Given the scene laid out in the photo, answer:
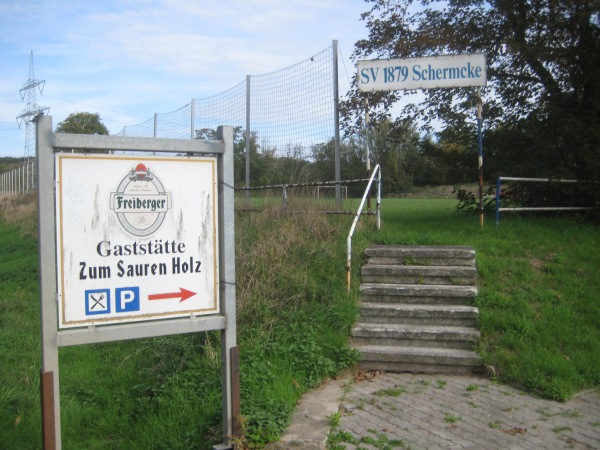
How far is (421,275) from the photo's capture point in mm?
7625

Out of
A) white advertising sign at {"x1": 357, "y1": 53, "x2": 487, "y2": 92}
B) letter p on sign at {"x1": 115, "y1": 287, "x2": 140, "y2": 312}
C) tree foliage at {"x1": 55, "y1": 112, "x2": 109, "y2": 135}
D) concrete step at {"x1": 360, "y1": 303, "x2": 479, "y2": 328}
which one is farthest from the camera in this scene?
tree foliage at {"x1": 55, "y1": 112, "x2": 109, "y2": 135}

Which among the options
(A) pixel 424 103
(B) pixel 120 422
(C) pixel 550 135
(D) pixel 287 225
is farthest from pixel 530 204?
(B) pixel 120 422

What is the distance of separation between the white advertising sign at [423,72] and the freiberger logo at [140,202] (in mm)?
6445

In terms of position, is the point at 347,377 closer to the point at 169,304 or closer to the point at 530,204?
the point at 169,304

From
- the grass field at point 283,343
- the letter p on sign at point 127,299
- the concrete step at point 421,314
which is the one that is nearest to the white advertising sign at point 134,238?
the letter p on sign at point 127,299

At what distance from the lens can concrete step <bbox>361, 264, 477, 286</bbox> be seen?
24.8 ft

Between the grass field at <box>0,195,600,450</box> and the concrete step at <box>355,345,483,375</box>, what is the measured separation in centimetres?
20

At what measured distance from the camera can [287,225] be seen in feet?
28.7

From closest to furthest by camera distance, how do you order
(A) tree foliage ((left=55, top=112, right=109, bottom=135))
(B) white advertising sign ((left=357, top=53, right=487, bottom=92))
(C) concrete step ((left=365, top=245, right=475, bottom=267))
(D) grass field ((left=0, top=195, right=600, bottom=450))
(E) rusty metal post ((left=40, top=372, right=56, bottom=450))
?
(E) rusty metal post ((left=40, top=372, right=56, bottom=450)), (D) grass field ((left=0, top=195, right=600, bottom=450)), (C) concrete step ((left=365, top=245, right=475, bottom=267)), (B) white advertising sign ((left=357, top=53, right=487, bottom=92)), (A) tree foliage ((left=55, top=112, right=109, bottom=135))

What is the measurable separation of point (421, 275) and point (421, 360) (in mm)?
1528

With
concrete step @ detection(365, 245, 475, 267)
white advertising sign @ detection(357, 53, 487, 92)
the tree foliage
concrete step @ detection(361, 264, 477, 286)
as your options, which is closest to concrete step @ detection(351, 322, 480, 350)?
concrete step @ detection(361, 264, 477, 286)

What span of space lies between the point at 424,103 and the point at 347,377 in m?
7.98

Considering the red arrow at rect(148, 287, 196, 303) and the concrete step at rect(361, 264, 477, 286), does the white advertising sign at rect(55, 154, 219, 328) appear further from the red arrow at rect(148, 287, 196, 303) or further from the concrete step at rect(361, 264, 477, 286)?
the concrete step at rect(361, 264, 477, 286)

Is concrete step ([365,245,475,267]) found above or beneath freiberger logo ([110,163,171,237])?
beneath
